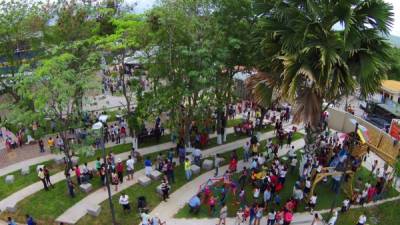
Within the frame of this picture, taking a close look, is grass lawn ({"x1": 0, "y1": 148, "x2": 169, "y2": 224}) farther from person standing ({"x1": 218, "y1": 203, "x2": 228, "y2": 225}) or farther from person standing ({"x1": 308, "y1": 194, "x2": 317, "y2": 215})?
person standing ({"x1": 308, "y1": 194, "x2": 317, "y2": 215})

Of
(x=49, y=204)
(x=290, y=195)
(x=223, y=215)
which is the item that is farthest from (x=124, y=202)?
(x=290, y=195)

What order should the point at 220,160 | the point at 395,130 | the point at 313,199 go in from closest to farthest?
the point at 313,199 < the point at 220,160 < the point at 395,130

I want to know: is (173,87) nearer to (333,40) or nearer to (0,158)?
(333,40)

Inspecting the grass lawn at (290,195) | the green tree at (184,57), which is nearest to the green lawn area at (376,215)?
the grass lawn at (290,195)

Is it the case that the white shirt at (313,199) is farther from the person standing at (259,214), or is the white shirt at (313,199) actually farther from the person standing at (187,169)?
the person standing at (187,169)

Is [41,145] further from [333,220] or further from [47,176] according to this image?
[333,220]

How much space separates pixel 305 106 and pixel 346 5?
160 inches

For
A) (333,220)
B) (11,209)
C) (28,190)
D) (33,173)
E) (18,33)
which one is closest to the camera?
(333,220)

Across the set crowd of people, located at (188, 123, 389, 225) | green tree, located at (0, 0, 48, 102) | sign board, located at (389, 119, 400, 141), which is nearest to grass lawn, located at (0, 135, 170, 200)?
green tree, located at (0, 0, 48, 102)

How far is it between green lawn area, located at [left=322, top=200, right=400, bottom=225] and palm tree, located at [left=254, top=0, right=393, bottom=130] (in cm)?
524

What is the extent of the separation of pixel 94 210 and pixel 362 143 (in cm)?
1500

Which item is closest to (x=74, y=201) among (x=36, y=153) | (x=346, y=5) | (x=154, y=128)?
(x=36, y=153)

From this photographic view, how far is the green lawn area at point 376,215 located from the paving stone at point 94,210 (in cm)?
1024

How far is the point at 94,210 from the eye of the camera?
16.7m
